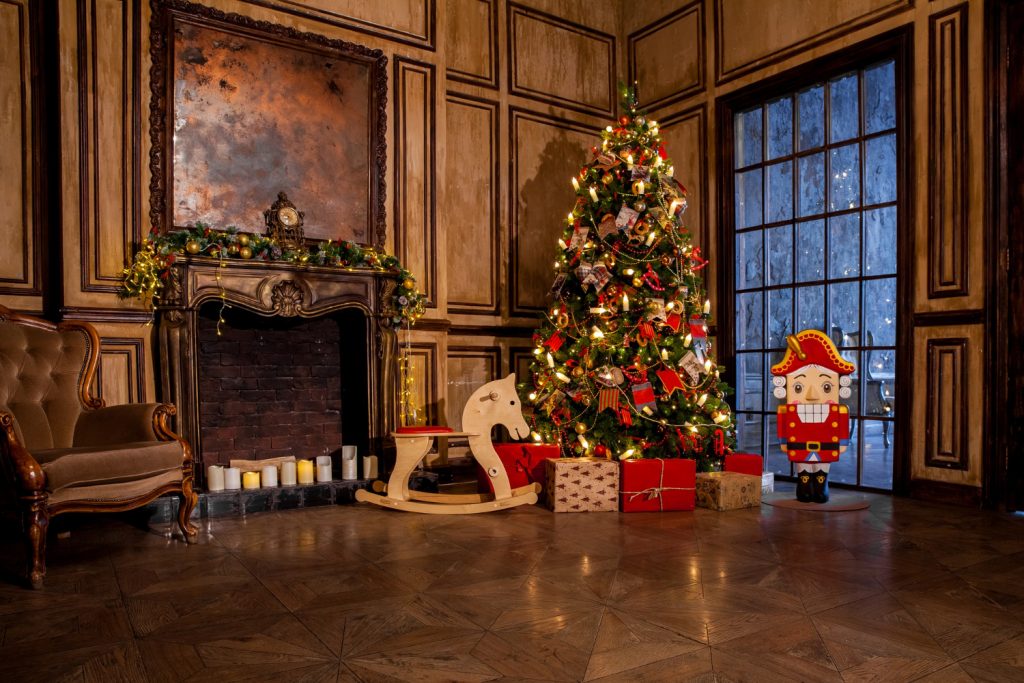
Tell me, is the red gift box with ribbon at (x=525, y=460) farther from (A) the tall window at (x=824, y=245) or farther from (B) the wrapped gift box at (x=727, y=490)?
(A) the tall window at (x=824, y=245)

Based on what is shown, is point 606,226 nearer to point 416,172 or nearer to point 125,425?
point 416,172

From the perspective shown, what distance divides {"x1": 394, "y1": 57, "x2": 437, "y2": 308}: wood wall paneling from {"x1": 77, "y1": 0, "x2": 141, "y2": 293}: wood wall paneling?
1.59m

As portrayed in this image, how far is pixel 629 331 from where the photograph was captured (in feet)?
14.3

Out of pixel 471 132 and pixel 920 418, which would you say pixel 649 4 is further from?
pixel 920 418

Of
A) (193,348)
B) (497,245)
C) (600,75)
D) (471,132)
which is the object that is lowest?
(193,348)

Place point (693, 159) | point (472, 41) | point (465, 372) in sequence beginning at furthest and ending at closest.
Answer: point (693, 159) → point (472, 41) → point (465, 372)

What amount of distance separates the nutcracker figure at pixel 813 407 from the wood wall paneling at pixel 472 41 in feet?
10.2

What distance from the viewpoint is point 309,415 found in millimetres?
4656

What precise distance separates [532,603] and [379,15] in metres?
4.06

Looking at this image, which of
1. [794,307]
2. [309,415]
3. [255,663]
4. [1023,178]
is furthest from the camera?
[794,307]

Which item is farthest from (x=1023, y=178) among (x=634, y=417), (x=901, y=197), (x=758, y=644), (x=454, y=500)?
(x=454, y=500)

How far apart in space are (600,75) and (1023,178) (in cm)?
336

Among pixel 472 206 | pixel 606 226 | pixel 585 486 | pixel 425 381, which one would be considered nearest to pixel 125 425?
pixel 425 381

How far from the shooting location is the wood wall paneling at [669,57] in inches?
225
